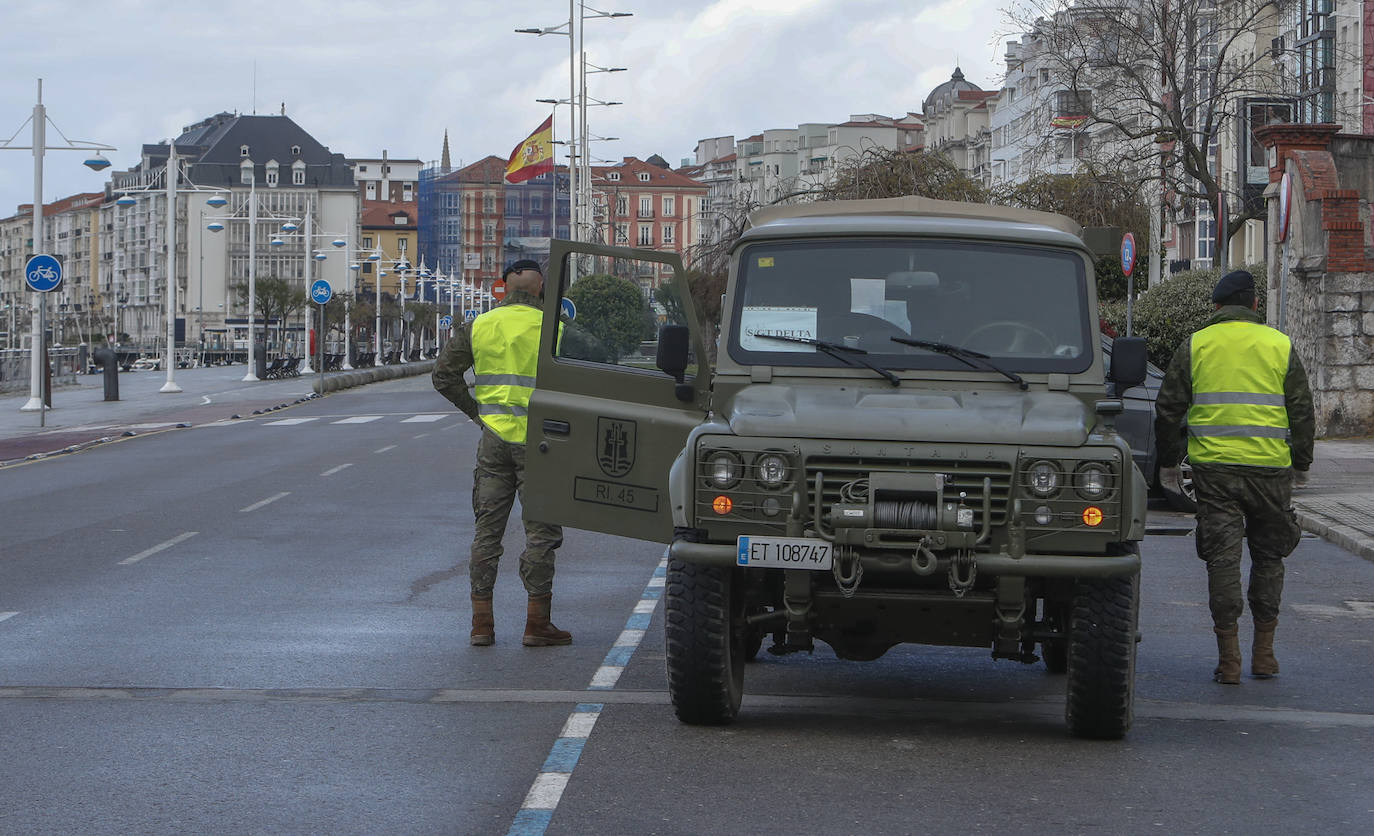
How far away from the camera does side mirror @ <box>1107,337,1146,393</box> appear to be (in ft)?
26.5

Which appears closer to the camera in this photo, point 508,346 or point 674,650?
point 674,650

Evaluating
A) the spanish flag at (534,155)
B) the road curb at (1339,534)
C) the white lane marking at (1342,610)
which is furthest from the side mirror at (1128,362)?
the spanish flag at (534,155)

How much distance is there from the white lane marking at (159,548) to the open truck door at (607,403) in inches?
238

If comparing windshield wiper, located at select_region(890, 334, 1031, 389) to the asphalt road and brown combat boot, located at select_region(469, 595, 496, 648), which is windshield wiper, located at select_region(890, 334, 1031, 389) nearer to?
the asphalt road

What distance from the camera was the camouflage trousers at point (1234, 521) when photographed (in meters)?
8.93

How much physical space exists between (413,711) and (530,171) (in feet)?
192

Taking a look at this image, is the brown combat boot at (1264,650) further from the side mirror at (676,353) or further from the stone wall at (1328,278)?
the stone wall at (1328,278)

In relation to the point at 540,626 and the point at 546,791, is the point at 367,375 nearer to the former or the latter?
the point at 540,626

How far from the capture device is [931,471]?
714 centimetres

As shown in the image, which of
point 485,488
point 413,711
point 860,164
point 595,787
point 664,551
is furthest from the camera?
point 860,164

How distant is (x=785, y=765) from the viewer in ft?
22.9

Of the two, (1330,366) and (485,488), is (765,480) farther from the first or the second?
(1330,366)

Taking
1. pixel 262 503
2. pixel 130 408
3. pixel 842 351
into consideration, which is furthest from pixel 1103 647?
pixel 130 408

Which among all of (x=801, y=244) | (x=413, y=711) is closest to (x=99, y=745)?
(x=413, y=711)
